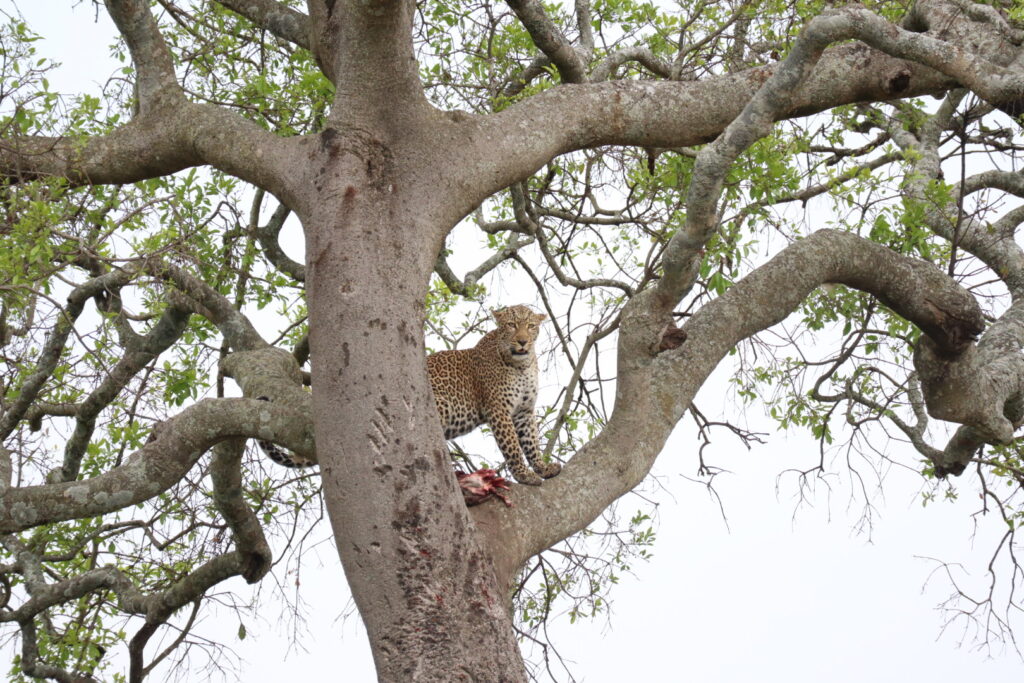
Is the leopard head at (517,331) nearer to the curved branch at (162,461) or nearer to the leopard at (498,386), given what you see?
the leopard at (498,386)

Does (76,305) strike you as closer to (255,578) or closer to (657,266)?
(255,578)

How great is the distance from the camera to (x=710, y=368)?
5.36 meters

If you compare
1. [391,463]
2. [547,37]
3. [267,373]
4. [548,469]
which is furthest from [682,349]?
[267,373]

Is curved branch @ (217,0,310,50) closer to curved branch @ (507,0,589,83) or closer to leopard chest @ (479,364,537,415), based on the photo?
curved branch @ (507,0,589,83)

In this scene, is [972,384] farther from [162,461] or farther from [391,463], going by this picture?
[162,461]

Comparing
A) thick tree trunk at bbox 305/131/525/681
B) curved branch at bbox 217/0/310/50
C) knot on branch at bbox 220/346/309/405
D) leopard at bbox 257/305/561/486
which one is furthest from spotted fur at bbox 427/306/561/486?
curved branch at bbox 217/0/310/50

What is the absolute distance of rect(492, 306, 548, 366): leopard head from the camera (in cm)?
655

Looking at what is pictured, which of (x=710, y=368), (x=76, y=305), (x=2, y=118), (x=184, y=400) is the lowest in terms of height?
(x=710, y=368)

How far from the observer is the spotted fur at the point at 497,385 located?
632cm

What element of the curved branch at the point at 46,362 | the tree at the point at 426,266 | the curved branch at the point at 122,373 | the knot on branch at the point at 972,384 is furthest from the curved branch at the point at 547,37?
the curved branch at the point at 46,362

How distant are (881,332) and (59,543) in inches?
205

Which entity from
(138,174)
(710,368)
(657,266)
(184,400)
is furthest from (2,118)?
(710,368)

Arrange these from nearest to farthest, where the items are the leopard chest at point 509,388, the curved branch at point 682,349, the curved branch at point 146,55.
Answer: the curved branch at point 682,349
the curved branch at point 146,55
the leopard chest at point 509,388

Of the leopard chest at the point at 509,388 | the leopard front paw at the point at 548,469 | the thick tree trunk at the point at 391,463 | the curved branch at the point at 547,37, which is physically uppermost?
the curved branch at the point at 547,37
